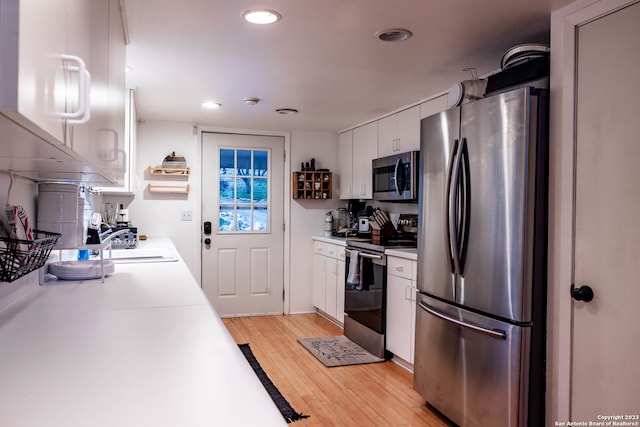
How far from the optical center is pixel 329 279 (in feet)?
15.2

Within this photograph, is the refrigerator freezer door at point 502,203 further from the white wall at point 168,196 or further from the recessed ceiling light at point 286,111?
the white wall at point 168,196

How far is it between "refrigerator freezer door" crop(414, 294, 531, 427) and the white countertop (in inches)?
54.5

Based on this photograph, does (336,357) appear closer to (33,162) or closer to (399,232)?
(399,232)

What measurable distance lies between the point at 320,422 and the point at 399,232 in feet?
6.72

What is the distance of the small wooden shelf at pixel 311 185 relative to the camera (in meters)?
4.96

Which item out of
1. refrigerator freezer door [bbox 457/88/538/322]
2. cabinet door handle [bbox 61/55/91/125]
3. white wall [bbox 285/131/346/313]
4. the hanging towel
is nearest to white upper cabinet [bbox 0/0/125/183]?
cabinet door handle [bbox 61/55/91/125]

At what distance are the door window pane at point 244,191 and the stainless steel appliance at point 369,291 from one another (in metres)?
1.39

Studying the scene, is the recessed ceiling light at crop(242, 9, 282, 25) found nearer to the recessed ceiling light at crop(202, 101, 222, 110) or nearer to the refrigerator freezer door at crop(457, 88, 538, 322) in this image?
the refrigerator freezer door at crop(457, 88, 538, 322)

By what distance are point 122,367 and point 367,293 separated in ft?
9.61

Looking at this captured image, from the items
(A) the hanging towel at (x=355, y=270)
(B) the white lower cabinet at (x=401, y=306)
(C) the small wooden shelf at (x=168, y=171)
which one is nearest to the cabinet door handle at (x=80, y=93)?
(B) the white lower cabinet at (x=401, y=306)

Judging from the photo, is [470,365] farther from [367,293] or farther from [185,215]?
[185,215]

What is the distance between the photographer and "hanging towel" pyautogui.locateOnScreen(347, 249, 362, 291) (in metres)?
3.73

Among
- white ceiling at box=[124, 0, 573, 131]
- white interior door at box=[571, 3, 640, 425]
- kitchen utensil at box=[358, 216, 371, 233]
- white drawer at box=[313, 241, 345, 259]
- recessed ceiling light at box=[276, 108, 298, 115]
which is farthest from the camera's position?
kitchen utensil at box=[358, 216, 371, 233]

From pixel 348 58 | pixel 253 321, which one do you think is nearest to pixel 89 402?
pixel 348 58
